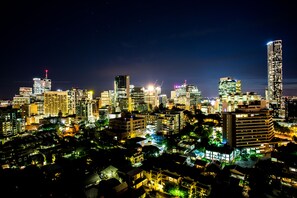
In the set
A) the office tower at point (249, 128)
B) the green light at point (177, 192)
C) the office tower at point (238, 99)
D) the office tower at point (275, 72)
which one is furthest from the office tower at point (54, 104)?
the office tower at point (275, 72)

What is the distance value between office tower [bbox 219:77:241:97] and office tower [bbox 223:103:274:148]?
29.8 meters

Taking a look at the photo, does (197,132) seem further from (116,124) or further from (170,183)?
(170,183)

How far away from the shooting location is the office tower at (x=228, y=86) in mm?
44812

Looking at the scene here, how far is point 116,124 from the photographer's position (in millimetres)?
22188

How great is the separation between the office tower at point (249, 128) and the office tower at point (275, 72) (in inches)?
1420

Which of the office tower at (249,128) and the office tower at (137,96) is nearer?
the office tower at (249,128)

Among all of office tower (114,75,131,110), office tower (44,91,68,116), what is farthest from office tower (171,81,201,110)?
office tower (44,91,68,116)

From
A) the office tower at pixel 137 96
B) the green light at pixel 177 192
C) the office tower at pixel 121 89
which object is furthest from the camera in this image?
the office tower at pixel 137 96

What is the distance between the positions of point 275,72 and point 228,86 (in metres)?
14.3

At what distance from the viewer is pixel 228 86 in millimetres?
45688

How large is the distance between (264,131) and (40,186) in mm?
16836

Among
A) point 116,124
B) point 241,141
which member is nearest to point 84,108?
point 116,124

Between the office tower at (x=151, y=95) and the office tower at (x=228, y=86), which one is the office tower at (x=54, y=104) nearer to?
the office tower at (x=151, y=95)

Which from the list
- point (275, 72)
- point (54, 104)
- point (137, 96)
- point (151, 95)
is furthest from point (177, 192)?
point (275, 72)
